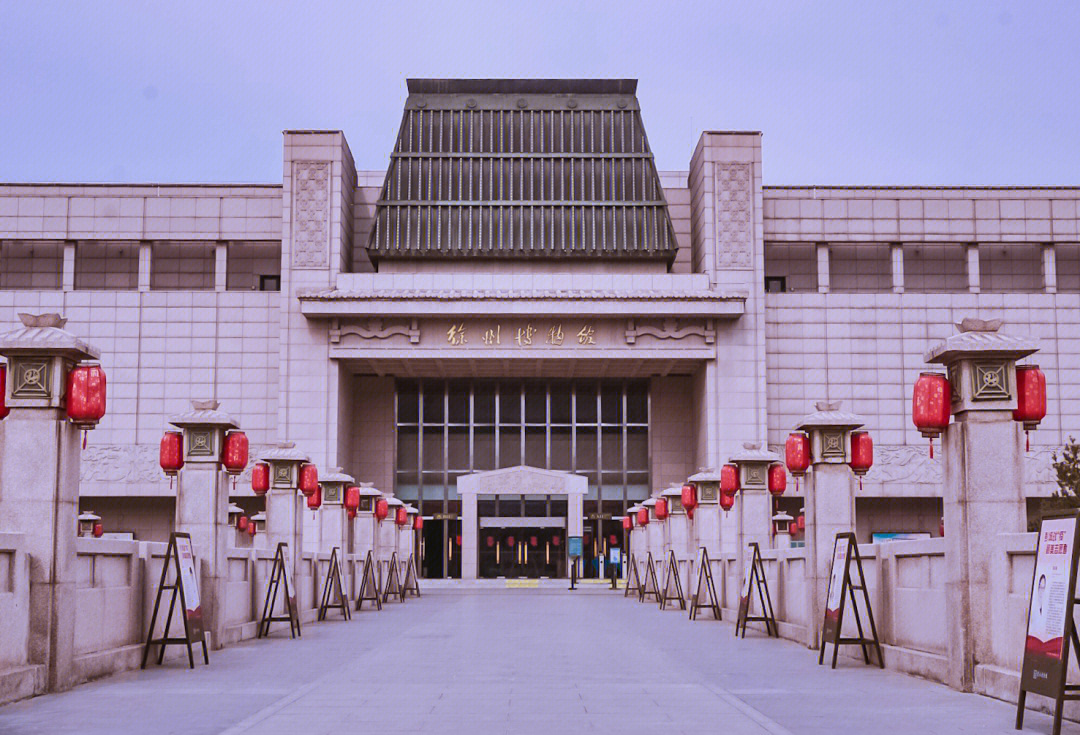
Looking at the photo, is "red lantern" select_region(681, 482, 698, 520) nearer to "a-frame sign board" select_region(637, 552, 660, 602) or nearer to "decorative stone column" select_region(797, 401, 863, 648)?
"a-frame sign board" select_region(637, 552, 660, 602)

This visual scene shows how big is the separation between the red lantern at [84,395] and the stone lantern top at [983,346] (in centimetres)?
948

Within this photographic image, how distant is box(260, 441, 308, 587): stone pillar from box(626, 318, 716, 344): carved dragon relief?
1534 inches

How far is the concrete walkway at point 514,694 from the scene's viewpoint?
11.3 m

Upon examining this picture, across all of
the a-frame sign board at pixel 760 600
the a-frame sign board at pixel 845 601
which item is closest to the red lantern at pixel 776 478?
the a-frame sign board at pixel 760 600

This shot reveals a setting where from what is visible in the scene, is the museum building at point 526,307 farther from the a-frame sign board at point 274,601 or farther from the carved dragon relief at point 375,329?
the a-frame sign board at point 274,601

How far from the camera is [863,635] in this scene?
17.7 metres

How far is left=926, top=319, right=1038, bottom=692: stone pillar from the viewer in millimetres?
13711

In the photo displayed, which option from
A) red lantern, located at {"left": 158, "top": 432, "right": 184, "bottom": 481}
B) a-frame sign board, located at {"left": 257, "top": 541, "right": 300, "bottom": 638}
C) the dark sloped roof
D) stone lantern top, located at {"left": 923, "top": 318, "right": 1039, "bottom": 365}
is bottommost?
a-frame sign board, located at {"left": 257, "top": 541, "right": 300, "bottom": 638}

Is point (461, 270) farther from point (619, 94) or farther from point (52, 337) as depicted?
point (52, 337)

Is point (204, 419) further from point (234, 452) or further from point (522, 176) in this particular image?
point (522, 176)

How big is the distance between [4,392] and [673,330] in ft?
174

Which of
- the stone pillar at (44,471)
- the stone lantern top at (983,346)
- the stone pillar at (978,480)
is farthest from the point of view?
the stone pillar at (44,471)

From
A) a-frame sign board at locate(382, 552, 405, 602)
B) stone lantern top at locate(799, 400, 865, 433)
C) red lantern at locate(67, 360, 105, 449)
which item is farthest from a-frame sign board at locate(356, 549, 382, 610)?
red lantern at locate(67, 360, 105, 449)

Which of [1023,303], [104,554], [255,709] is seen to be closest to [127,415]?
[1023,303]
